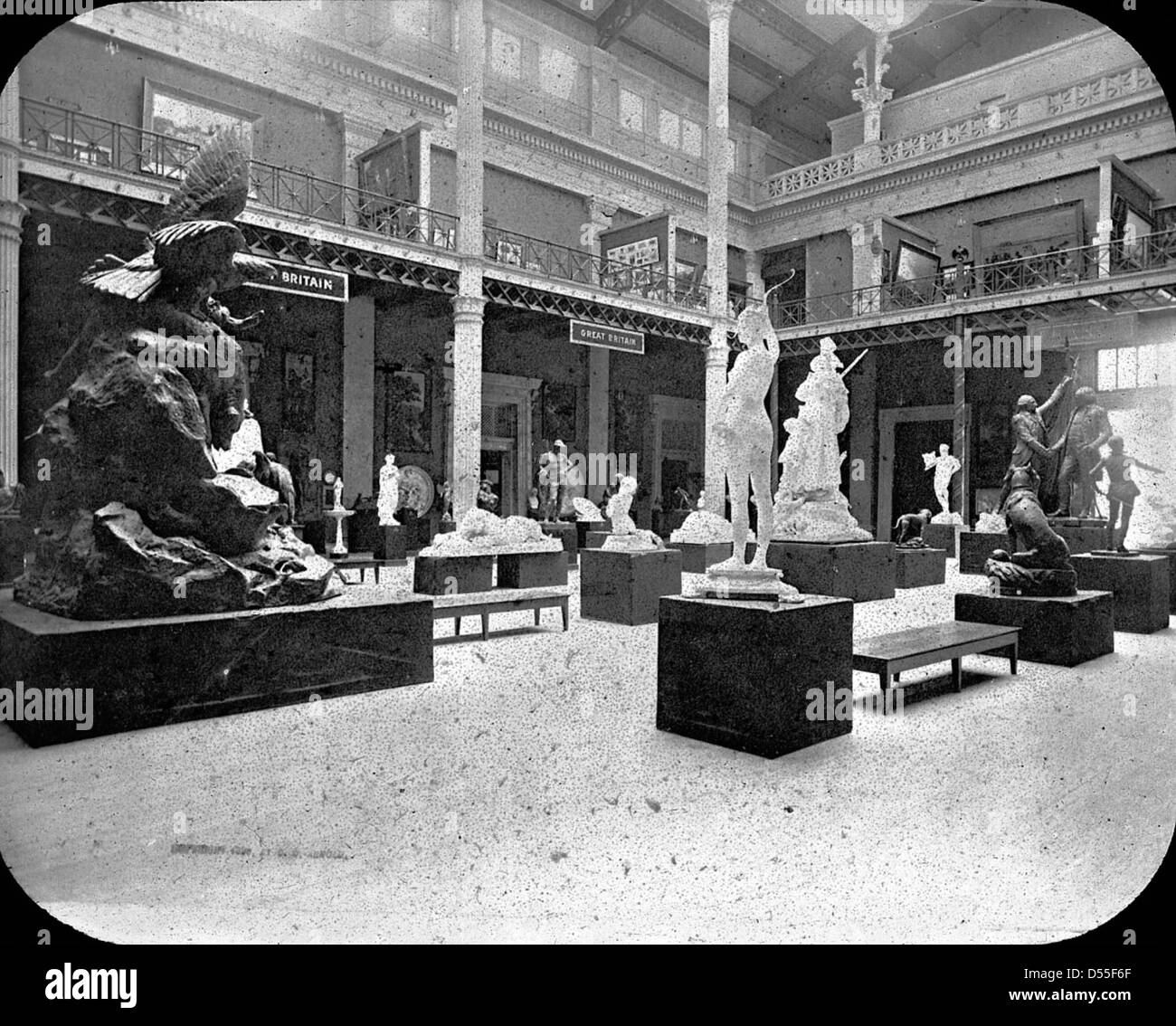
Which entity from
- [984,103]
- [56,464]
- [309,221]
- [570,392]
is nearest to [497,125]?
[570,392]

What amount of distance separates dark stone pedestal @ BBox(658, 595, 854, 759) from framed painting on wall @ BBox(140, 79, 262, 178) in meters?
11.6

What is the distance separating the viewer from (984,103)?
65.5 feet

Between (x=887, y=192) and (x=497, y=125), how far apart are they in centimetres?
1050

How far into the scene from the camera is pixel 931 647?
5.22 metres

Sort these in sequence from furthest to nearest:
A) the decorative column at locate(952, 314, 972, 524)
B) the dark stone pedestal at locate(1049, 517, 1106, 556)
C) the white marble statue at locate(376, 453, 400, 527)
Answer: the decorative column at locate(952, 314, 972, 524) → the white marble statue at locate(376, 453, 400, 527) → the dark stone pedestal at locate(1049, 517, 1106, 556)

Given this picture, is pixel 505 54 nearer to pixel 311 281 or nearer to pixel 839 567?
pixel 311 281

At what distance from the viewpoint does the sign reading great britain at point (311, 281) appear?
1109 cm

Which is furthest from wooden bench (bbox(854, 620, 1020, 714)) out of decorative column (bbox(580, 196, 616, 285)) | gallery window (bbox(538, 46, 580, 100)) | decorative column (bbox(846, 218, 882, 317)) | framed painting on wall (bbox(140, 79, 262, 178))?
gallery window (bbox(538, 46, 580, 100))

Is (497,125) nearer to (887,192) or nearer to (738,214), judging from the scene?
(738,214)

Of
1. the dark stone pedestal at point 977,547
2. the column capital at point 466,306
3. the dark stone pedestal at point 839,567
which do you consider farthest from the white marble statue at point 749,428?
the column capital at point 466,306

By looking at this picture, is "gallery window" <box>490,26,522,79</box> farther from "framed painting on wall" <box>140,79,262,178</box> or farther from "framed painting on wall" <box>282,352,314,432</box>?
"framed painting on wall" <box>282,352,314,432</box>

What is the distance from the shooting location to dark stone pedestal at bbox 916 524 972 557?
15766mm

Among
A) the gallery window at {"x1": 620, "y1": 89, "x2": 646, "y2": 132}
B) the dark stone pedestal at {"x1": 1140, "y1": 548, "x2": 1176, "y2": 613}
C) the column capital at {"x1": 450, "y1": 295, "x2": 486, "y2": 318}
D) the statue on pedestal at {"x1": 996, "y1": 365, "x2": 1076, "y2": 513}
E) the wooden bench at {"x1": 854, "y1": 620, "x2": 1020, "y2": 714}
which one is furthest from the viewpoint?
the gallery window at {"x1": 620, "y1": 89, "x2": 646, "y2": 132}

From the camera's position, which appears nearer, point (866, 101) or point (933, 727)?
point (933, 727)
